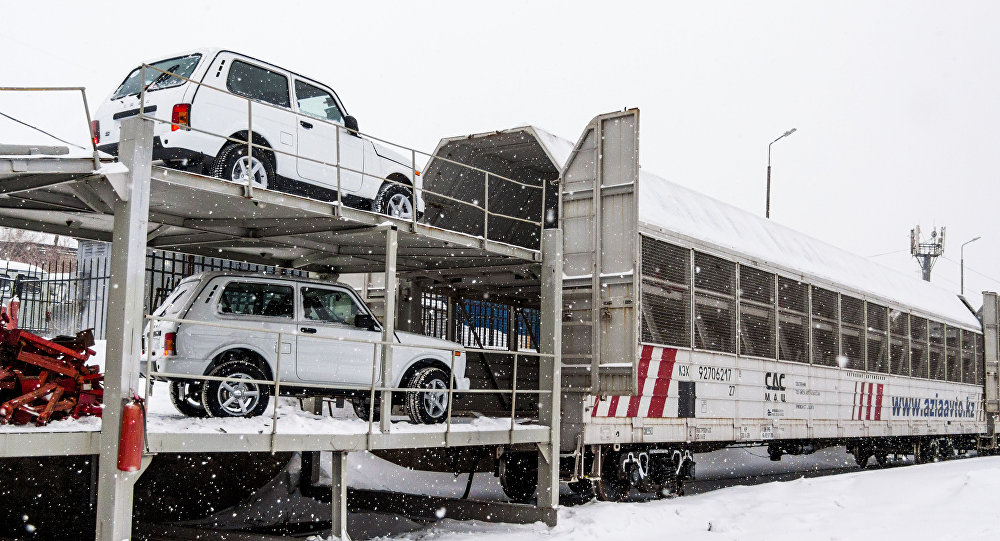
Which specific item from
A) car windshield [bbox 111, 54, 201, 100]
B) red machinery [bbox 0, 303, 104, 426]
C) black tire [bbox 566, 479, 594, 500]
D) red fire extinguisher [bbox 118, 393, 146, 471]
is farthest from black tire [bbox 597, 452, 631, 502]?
car windshield [bbox 111, 54, 201, 100]

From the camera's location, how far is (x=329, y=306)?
34.0 ft

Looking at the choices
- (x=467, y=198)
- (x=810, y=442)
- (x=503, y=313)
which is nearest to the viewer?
(x=467, y=198)

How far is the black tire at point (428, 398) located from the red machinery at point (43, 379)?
3483 mm

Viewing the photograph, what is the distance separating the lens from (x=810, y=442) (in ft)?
59.1

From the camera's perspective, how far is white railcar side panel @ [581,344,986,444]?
40.7 ft

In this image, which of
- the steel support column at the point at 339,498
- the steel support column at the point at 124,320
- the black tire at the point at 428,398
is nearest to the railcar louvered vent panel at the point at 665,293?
the black tire at the point at 428,398

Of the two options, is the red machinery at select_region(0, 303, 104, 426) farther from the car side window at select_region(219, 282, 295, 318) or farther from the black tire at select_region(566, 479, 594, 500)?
the black tire at select_region(566, 479, 594, 500)

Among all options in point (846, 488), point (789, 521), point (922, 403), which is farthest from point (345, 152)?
point (922, 403)

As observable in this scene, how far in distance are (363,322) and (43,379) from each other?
359cm

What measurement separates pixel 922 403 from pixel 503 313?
38.5 feet

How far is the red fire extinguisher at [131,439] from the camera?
7289mm

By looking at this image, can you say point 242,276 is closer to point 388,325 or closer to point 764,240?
point 388,325

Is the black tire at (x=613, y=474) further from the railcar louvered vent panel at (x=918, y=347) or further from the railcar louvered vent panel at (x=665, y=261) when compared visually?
the railcar louvered vent panel at (x=918, y=347)

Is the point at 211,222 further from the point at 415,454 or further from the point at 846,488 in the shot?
the point at 846,488
